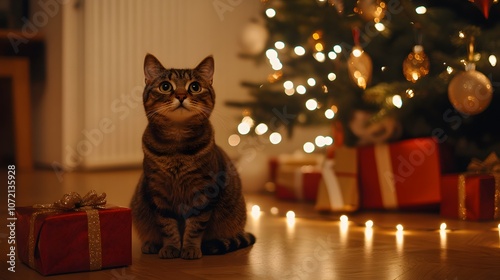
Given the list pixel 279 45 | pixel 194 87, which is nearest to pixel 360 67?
pixel 279 45

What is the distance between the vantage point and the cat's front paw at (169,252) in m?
1.53

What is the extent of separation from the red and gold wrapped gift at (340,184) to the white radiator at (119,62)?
145cm

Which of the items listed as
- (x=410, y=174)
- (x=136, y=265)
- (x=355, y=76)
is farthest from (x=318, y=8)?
(x=136, y=265)

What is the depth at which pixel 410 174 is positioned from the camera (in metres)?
2.23

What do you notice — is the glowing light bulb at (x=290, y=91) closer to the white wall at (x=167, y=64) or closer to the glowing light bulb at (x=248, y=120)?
the glowing light bulb at (x=248, y=120)

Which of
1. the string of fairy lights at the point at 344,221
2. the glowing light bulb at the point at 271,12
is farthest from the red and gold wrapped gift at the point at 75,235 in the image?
the glowing light bulb at the point at 271,12

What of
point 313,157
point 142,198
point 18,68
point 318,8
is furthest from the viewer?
point 18,68

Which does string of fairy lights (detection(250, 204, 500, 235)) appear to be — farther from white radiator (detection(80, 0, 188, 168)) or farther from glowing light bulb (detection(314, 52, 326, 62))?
white radiator (detection(80, 0, 188, 168))

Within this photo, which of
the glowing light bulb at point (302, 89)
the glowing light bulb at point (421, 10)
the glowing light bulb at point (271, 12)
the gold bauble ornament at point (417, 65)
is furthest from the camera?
the glowing light bulb at point (271, 12)

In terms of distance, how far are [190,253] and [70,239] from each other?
0.28 meters

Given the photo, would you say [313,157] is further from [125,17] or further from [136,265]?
[136,265]

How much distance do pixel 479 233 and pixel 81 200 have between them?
3.57 ft

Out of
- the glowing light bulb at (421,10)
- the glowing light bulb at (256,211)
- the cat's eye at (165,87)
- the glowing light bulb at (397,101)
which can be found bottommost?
the glowing light bulb at (256,211)

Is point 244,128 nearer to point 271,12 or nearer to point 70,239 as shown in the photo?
point 271,12
